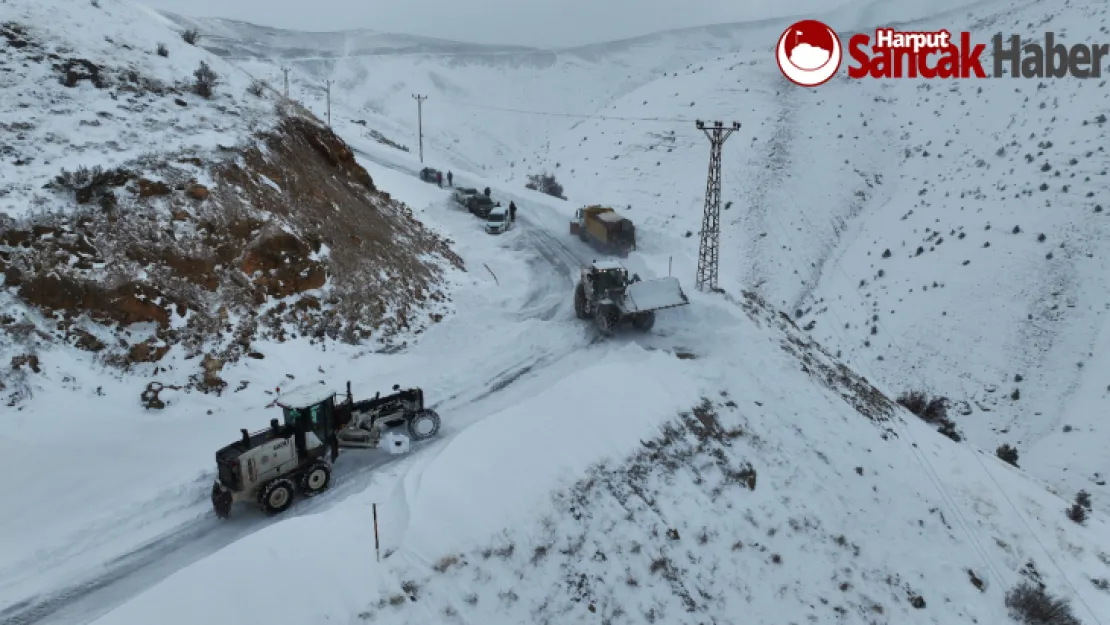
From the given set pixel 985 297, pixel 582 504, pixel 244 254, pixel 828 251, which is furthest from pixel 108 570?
pixel 828 251

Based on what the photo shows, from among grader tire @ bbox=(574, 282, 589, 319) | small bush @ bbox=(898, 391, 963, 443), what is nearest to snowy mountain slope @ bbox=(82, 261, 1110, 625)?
grader tire @ bbox=(574, 282, 589, 319)

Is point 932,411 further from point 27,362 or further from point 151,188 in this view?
point 27,362

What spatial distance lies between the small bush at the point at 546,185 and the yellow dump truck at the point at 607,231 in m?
12.6

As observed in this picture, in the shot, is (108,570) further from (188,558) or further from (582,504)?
(582,504)

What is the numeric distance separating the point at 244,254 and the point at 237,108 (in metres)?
7.97

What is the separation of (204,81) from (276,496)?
1765 centimetres

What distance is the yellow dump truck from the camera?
31.6 meters

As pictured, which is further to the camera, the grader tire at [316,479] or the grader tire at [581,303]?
the grader tire at [581,303]

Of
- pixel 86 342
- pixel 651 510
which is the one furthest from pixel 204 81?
pixel 651 510

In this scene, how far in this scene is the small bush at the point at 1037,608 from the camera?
48.1 ft

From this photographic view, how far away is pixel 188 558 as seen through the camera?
10.8 metres

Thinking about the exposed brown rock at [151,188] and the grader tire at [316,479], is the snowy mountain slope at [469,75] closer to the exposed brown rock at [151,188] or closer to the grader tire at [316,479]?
the exposed brown rock at [151,188]

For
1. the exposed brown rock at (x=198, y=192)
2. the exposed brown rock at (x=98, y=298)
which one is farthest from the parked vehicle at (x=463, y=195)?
the exposed brown rock at (x=98, y=298)

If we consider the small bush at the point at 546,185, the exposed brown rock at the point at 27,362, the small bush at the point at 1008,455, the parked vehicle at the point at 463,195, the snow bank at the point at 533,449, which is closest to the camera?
the snow bank at the point at 533,449
